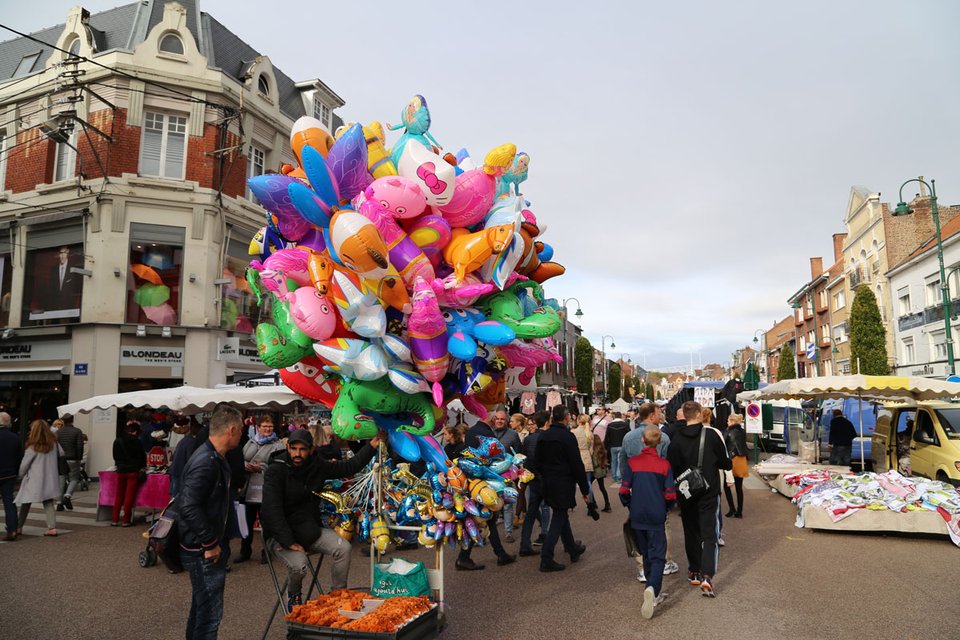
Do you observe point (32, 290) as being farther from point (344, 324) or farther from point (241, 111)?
point (344, 324)

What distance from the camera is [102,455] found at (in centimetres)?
1705

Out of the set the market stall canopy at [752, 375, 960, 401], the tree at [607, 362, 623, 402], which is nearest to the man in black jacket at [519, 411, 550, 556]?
the market stall canopy at [752, 375, 960, 401]

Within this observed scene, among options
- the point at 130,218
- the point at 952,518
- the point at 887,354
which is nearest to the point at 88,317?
the point at 130,218

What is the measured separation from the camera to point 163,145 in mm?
18438

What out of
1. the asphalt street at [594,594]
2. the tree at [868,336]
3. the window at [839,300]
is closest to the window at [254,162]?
the asphalt street at [594,594]

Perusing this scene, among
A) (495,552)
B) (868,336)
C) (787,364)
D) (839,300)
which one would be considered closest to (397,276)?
(495,552)

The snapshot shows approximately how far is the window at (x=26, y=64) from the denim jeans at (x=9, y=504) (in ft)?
56.4

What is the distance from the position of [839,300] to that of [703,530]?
41.0 metres

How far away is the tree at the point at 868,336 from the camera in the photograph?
28984 millimetres

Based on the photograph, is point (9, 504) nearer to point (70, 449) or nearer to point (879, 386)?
point (70, 449)

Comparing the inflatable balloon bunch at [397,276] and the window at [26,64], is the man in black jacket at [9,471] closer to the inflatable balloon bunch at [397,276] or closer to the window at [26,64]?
the inflatable balloon bunch at [397,276]

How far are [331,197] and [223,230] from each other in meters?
15.0

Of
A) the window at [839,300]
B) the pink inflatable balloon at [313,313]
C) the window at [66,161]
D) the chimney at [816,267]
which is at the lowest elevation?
the pink inflatable balloon at [313,313]

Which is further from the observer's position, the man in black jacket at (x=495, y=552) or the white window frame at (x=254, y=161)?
the white window frame at (x=254, y=161)
